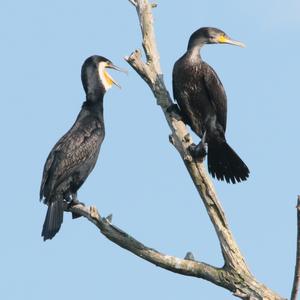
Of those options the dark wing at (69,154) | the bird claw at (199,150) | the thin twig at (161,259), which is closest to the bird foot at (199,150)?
the bird claw at (199,150)

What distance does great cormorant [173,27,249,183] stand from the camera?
7656 mm

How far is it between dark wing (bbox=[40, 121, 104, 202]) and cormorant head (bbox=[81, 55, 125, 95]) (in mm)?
549

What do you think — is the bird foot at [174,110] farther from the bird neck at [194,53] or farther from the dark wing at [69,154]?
the dark wing at [69,154]

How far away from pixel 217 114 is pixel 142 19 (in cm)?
107

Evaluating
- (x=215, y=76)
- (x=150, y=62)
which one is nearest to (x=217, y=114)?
(x=215, y=76)

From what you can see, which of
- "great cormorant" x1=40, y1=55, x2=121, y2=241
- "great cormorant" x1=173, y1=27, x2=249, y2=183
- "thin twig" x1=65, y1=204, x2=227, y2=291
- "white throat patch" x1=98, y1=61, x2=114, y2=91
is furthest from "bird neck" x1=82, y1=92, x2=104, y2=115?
A: "thin twig" x1=65, y1=204, x2=227, y2=291

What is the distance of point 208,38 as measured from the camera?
7965 millimetres

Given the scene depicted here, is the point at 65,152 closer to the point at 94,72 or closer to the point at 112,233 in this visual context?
the point at 94,72

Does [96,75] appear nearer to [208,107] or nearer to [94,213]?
→ [208,107]

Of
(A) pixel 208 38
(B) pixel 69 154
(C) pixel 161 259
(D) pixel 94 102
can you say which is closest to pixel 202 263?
(C) pixel 161 259

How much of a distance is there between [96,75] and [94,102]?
29 cm

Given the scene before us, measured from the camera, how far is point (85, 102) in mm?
9016

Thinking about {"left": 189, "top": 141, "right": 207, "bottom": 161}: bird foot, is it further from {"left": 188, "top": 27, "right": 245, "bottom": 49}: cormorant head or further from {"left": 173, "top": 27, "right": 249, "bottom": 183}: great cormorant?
{"left": 188, "top": 27, "right": 245, "bottom": 49}: cormorant head

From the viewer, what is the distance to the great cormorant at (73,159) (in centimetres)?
798
